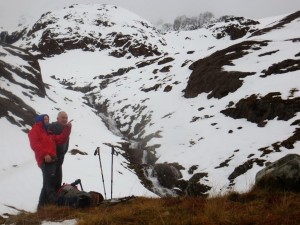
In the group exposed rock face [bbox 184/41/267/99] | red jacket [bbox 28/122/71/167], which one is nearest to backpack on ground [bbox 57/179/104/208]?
red jacket [bbox 28/122/71/167]

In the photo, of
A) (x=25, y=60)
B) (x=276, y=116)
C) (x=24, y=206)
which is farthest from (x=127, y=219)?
(x=25, y=60)

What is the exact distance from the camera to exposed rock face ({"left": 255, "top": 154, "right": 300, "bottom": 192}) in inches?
302

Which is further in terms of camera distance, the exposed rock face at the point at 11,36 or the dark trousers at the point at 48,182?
the exposed rock face at the point at 11,36

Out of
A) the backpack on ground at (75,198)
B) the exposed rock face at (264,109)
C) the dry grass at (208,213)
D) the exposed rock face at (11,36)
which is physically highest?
→ the exposed rock face at (11,36)

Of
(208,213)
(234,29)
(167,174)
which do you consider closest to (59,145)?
(208,213)

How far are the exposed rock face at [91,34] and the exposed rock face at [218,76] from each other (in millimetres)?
59186

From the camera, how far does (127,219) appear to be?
5.95 metres

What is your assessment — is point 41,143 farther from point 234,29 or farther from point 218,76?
point 234,29

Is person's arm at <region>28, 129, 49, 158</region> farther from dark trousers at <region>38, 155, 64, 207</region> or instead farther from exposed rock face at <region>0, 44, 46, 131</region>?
exposed rock face at <region>0, 44, 46, 131</region>

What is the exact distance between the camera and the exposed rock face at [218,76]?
3862cm

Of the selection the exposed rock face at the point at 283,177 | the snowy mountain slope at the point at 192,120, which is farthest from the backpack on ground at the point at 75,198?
the exposed rock face at the point at 283,177

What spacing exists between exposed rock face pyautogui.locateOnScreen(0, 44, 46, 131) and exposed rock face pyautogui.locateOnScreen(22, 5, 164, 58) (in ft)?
200

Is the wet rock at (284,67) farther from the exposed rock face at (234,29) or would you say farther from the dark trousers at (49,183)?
the exposed rock face at (234,29)

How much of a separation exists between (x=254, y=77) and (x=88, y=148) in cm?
1981
